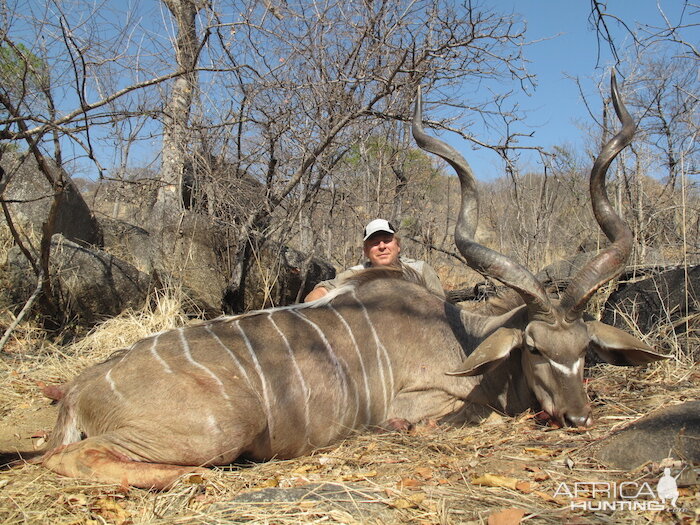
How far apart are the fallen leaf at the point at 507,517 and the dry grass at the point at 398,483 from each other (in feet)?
0.06

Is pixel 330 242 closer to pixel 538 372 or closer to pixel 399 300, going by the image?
pixel 399 300

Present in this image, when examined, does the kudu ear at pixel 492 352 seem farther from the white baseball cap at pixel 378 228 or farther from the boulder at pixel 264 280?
the boulder at pixel 264 280

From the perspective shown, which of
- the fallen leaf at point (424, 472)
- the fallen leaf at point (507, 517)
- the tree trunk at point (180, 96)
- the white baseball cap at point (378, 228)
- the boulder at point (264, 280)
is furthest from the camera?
the boulder at point (264, 280)

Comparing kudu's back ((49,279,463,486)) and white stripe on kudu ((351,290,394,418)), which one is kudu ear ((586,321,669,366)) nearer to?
kudu's back ((49,279,463,486))

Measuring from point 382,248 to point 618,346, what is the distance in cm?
167

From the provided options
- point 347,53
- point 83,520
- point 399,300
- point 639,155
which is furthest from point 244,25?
point 639,155

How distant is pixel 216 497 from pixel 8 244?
363cm

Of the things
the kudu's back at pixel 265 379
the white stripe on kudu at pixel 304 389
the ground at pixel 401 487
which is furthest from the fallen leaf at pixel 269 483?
the white stripe on kudu at pixel 304 389

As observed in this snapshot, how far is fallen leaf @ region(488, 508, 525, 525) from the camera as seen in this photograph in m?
1.70

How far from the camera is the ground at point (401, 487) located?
5.95 ft

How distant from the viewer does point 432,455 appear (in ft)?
8.24

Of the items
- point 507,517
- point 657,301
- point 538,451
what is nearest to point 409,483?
point 507,517

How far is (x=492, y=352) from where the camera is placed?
285 centimetres

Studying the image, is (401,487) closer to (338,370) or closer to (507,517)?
(507,517)
